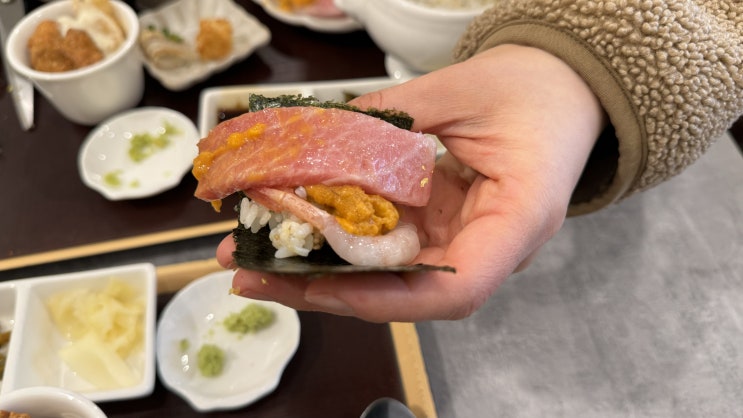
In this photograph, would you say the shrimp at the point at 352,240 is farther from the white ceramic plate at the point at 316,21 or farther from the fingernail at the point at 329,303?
the white ceramic plate at the point at 316,21

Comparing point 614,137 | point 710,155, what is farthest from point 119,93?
point 710,155

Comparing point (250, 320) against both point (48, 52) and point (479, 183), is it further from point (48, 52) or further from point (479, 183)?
point (48, 52)

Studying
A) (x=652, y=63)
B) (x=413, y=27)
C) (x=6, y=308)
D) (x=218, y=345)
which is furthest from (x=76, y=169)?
(x=652, y=63)

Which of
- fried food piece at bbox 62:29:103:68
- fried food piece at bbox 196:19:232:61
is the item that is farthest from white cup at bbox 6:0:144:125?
fried food piece at bbox 196:19:232:61

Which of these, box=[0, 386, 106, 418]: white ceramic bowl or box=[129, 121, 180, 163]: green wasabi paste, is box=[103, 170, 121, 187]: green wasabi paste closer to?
box=[129, 121, 180, 163]: green wasabi paste

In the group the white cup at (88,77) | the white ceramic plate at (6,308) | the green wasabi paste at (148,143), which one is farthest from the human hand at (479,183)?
the white cup at (88,77)
